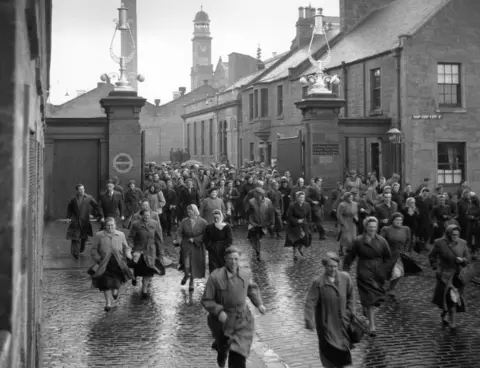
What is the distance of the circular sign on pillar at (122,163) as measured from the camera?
23984 mm

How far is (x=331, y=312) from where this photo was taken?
24.4 ft

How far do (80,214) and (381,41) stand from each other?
67.2 feet

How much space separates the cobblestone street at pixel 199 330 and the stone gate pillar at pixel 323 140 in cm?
1096

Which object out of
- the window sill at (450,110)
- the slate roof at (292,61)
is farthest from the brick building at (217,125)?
the window sill at (450,110)

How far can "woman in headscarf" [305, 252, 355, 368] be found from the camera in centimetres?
733

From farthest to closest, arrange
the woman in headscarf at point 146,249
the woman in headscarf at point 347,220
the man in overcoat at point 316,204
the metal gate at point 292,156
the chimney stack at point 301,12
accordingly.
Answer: the chimney stack at point 301,12, the metal gate at point 292,156, the man in overcoat at point 316,204, the woman in headscarf at point 347,220, the woman in headscarf at point 146,249

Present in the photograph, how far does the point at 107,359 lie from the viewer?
8406 millimetres

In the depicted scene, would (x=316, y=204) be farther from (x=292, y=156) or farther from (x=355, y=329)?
(x=355, y=329)

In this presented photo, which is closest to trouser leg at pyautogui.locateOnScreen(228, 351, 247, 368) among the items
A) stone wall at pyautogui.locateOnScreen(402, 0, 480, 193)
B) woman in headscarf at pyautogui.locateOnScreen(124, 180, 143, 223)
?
woman in headscarf at pyautogui.locateOnScreen(124, 180, 143, 223)

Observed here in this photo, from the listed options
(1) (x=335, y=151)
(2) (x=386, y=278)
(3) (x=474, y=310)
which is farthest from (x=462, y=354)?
(1) (x=335, y=151)

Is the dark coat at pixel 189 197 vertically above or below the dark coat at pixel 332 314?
above

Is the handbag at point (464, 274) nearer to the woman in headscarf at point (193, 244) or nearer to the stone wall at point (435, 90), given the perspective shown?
the woman in headscarf at point (193, 244)

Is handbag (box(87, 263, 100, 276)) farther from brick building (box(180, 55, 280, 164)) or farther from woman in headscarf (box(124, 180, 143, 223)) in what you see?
brick building (box(180, 55, 280, 164))

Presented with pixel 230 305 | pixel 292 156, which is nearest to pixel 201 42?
pixel 292 156
